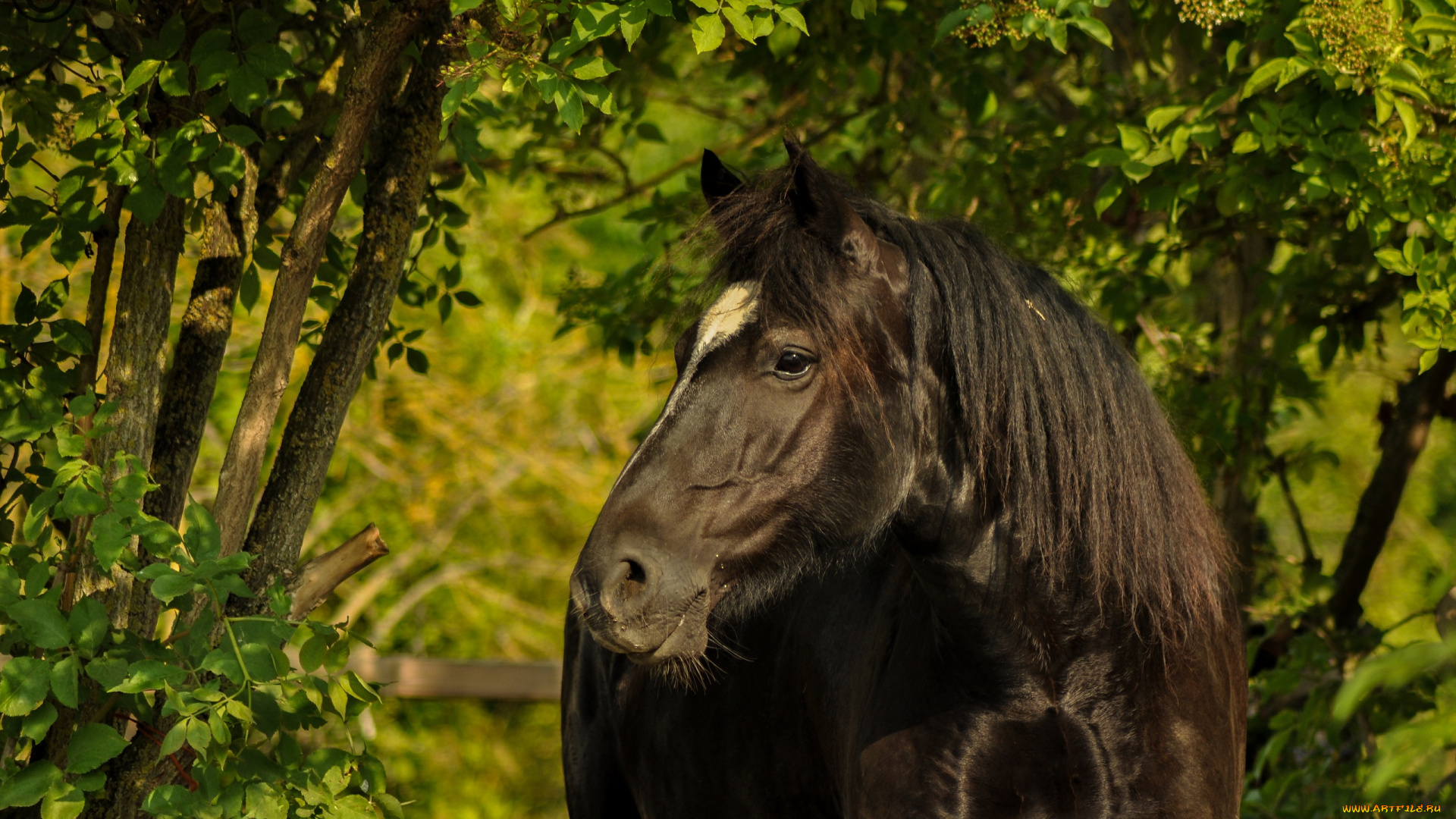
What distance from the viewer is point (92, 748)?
204cm

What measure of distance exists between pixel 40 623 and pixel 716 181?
1.49 meters

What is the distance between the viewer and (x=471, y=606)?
1010 cm

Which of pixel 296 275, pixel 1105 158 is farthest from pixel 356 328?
pixel 1105 158

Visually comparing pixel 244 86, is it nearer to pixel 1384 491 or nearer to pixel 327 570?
pixel 327 570

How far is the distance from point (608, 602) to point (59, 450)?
109 centimetres

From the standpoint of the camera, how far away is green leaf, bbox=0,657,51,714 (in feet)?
6.39

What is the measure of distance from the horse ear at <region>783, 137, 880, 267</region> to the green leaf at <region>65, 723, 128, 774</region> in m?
1.51

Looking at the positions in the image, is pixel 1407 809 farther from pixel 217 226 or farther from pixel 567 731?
pixel 217 226

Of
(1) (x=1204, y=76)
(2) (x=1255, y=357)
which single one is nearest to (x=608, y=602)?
(1) (x=1204, y=76)

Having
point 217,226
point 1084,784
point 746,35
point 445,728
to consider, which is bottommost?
point 445,728

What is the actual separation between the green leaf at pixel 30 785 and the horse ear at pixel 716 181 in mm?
1576

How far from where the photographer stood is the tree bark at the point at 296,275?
2494mm

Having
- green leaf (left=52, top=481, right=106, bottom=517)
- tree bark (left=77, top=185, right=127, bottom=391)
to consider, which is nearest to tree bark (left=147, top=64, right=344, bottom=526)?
tree bark (left=77, top=185, right=127, bottom=391)

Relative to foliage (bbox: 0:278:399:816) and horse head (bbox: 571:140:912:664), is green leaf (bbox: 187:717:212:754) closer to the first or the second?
foliage (bbox: 0:278:399:816)
